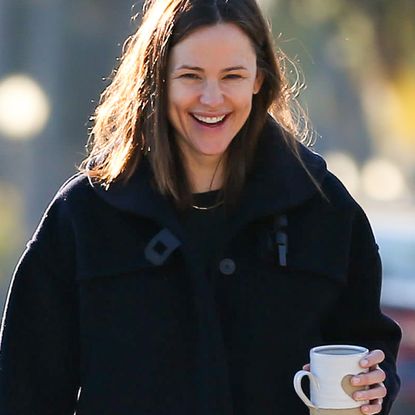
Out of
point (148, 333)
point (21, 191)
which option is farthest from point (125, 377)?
point (21, 191)

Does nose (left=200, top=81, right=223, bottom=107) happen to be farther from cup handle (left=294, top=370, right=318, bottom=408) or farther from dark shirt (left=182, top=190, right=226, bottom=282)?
cup handle (left=294, top=370, right=318, bottom=408)

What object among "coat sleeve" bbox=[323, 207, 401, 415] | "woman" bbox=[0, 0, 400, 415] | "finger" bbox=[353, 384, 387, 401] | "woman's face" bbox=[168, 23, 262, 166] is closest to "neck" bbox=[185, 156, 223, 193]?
"woman" bbox=[0, 0, 400, 415]

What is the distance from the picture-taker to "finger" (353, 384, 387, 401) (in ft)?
9.16

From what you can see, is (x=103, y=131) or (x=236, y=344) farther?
(x=103, y=131)

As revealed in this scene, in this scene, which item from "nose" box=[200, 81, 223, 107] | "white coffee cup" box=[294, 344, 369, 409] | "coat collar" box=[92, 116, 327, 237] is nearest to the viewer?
"white coffee cup" box=[294, 344, 369, 409]

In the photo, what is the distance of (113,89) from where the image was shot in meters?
3.29

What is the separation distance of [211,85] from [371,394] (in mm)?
759

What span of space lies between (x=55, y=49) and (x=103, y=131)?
759cm

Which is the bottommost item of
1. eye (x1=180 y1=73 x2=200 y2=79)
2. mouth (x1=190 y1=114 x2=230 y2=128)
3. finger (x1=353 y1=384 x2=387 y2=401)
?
finger (x1=353 y1=384 x2=387 y2=401)

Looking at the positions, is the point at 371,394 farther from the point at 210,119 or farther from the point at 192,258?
the point at 210,119

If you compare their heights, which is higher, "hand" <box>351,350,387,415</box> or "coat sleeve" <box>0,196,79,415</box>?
"coat sleeve" <box>0,196,79,415</box>

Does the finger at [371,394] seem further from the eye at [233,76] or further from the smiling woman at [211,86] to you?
the eye at [233,76]

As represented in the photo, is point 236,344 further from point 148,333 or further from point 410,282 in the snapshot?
point 410,282

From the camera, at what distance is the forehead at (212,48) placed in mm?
2963
